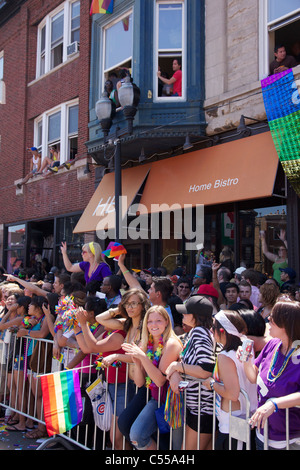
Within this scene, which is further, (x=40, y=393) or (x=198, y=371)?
(x=40, y=393)

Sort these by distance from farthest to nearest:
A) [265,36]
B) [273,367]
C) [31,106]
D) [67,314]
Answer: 1. [31,106]
2. [265,36]
3. [67,314]
4. [273,367]

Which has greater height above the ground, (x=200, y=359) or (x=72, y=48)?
(x=72, y=48)

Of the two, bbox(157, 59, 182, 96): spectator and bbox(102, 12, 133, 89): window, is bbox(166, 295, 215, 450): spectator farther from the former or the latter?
bbox(102, 12, 133, 89): window

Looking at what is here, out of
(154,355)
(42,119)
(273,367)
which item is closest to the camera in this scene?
(273,367)

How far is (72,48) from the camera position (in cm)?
1348

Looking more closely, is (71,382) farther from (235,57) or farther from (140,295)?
(235,57)

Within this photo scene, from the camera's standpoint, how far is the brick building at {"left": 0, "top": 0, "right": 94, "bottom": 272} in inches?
514

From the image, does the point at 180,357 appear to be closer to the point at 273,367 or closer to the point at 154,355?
the point at 154,355

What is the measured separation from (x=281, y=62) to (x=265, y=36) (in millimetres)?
895

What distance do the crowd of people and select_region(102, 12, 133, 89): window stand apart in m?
7.38

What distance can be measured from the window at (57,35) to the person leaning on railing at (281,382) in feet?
42.2

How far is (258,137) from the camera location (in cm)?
828

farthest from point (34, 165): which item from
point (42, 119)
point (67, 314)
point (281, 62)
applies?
point (67, 314)

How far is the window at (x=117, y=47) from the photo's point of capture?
10.8 metres
